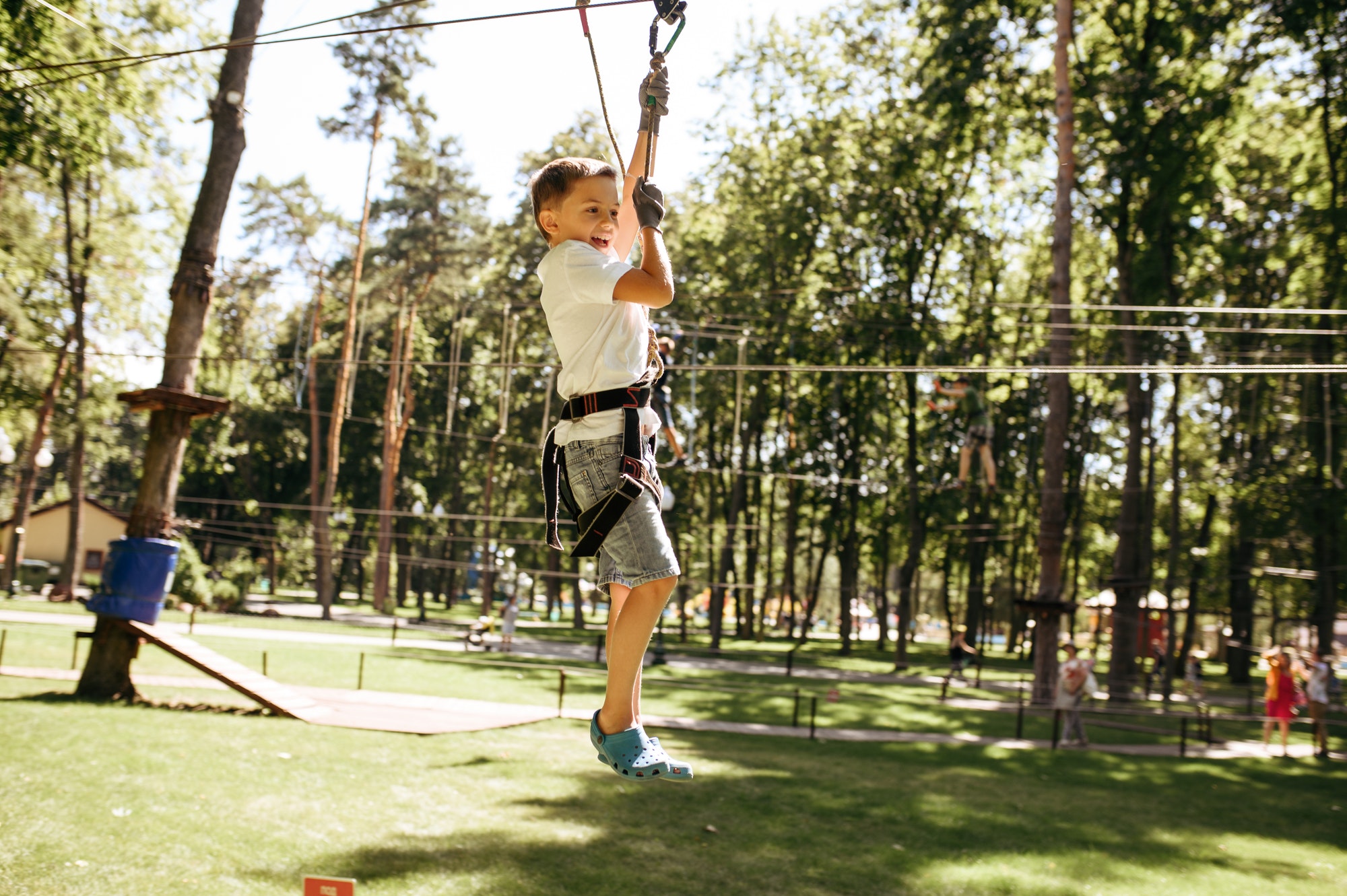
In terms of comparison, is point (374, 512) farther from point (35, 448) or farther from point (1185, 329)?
point (1185, 329)

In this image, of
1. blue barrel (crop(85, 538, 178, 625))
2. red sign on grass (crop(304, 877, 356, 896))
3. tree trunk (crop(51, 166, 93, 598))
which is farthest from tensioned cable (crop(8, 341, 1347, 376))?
tree trunk (crop(51, 166, 93, 598))

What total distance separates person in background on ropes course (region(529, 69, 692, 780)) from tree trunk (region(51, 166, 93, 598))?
107ft

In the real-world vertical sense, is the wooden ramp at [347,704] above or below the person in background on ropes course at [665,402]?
below

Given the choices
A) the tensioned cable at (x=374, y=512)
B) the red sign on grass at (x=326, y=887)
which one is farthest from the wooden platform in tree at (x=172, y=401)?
the red sign on grass at (x=326, y=887)

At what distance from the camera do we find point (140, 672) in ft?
60.3

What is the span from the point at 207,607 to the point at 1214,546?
155 ft

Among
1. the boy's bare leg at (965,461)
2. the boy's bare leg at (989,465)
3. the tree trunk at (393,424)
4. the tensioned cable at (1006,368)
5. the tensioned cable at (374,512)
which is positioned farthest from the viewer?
the tree trunk at (393,424)

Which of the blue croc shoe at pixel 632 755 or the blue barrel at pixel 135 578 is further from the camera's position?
the blue barrel at pixel 135 578

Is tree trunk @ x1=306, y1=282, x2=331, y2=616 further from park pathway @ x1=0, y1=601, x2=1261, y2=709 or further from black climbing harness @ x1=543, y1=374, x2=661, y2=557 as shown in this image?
black climbing harness @ x1=543, y1=374, x2=661, y2=557

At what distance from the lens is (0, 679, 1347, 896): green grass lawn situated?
8305 millimetres

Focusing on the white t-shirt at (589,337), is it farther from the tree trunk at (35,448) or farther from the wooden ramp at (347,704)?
the tree trunk at (35,448)

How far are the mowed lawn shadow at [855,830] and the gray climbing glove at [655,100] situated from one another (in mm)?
6724

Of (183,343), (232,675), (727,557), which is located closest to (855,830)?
(232,675)

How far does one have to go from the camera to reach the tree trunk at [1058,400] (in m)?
19.5
